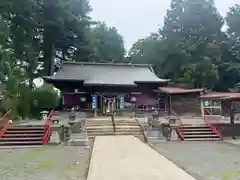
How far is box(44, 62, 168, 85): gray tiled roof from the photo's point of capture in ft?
83.9

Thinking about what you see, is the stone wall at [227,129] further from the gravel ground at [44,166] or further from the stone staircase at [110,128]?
the gravel ground at [44,166]

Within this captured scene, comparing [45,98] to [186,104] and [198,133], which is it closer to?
[186,104]

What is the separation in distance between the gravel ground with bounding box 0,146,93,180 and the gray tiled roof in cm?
1491

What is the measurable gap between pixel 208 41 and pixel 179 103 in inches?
568

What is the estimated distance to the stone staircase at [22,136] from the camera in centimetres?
1297

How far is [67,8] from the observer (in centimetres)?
3102

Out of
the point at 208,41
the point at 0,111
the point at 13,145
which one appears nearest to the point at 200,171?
the point at 13,145

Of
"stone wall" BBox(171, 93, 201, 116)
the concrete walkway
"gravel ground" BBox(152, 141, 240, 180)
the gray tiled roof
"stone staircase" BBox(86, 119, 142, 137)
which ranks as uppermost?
the gray tiled roof

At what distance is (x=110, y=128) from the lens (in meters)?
16.2

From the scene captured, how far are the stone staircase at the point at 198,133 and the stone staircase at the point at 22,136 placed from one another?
693cm

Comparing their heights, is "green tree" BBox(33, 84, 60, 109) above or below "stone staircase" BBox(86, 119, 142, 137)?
above

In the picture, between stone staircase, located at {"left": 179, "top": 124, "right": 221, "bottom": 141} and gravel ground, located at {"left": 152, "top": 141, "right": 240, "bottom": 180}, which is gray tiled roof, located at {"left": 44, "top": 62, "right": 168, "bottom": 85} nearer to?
stone staircase, located at {"left": 179, "top": 124, "right": 221, "bottom": 141}

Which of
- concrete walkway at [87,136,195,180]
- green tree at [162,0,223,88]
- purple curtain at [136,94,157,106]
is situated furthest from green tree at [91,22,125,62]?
concrete walkway at [87,136,195,180]

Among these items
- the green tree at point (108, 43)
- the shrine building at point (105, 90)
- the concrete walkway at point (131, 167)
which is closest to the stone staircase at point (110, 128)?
the concrete walkway at point (131, 167)
